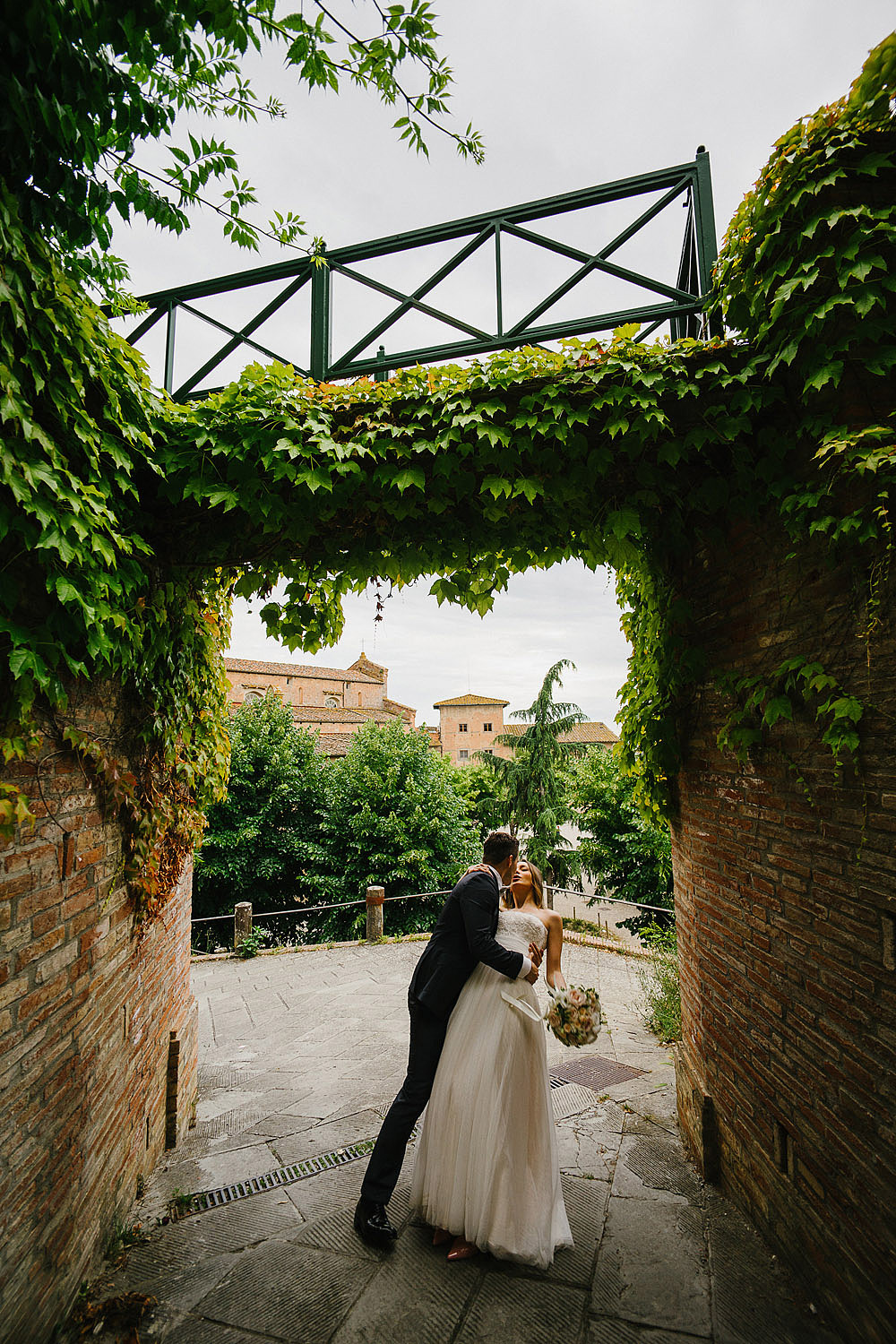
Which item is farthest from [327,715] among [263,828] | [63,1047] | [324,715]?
[63,1047]

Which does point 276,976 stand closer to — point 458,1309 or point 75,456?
point 458,1309

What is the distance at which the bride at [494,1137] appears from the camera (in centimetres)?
303

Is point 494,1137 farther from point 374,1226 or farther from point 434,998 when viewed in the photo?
→ point 374,1226

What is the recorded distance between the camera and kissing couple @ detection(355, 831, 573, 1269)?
3043mm

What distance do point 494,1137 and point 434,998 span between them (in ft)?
2.11

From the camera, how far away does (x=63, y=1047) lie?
265 centimetres

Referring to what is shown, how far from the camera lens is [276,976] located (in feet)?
29.3

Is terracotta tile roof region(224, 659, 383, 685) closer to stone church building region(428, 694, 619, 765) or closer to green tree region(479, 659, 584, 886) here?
stone church building region(428, 694, 619, 765)

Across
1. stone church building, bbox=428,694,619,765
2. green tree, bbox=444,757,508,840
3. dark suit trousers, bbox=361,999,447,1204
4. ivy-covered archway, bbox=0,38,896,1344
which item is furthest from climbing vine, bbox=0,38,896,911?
stone church building, bbox=428,694,619,765

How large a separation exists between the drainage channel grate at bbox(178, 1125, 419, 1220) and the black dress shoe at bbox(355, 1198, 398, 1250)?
31.3 inches

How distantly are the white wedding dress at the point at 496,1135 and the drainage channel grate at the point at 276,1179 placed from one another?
1.01 meters

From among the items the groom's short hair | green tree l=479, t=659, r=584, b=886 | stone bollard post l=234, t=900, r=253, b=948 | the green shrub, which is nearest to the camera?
the groom's short hair

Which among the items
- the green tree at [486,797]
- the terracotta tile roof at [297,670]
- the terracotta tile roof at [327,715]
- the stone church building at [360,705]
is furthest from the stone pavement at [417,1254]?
the terracotta tile roof at [297,670]

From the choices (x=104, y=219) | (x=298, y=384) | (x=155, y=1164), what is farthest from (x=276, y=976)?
(x=104, y=219)
